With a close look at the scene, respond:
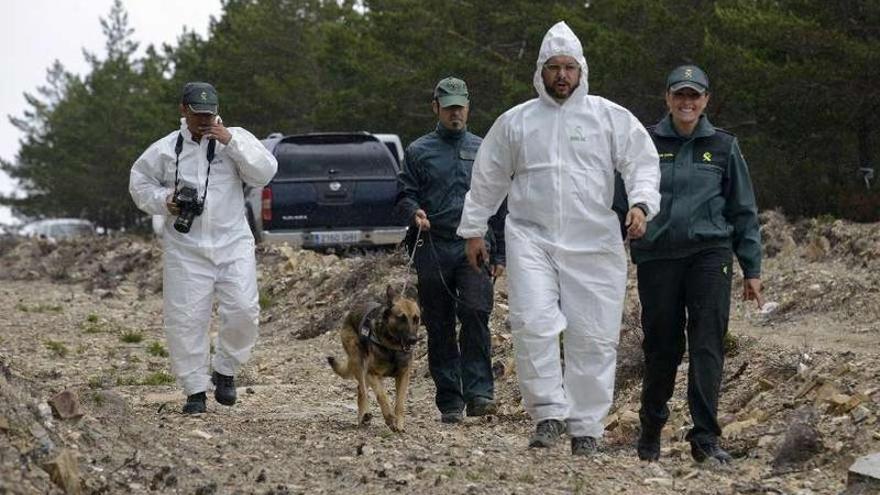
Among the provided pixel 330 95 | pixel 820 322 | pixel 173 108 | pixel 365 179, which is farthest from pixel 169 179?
pixel 173 108

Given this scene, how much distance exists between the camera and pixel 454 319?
11.0 m

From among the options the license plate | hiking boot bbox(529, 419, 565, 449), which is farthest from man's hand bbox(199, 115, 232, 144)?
the license plate

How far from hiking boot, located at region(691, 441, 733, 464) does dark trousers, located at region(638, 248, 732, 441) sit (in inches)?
1.2

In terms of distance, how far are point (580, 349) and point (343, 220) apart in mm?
13948

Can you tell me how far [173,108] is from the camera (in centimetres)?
5984

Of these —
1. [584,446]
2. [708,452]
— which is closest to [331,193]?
[584,446]

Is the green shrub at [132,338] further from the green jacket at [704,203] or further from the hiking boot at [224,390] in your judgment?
the green jacket at [704,203]

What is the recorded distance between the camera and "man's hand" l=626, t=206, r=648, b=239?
26.4 feet

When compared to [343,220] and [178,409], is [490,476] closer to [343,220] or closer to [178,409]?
[178,409]

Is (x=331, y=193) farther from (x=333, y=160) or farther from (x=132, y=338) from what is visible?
(x=132, y=338)

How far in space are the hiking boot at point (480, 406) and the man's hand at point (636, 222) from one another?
3036 millimetres

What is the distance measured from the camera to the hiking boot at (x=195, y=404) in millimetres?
10641

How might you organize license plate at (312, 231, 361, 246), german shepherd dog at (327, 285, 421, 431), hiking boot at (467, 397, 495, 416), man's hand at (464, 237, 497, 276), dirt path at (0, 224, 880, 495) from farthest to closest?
license plate at (312, 231, 361, 246)
hiking boot at (467, 397, 495, 416)
german shepherd dog at (327, 285, 421, 431)
man's hand at (464, 237, 497, 276)
dirt path at (0, 224, 880, 495)

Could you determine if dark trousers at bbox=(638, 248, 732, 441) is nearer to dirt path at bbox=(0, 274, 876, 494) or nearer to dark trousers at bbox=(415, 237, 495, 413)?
dirt path at bbox=(0, 274, 876, 494)
